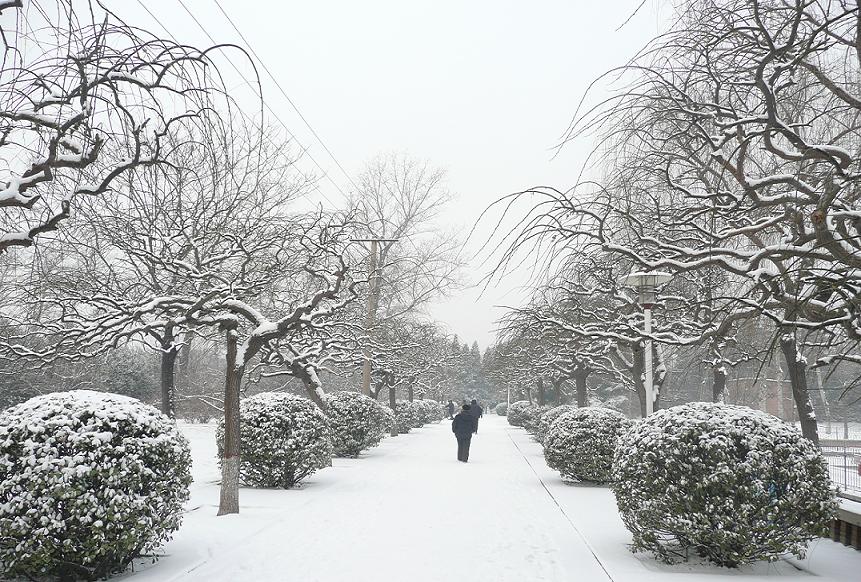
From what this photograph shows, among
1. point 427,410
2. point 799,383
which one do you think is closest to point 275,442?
point 799,383

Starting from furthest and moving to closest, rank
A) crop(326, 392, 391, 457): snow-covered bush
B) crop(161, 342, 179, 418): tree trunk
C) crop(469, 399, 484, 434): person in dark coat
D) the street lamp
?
1. crop(469, 399, 484, 434): person in dark coat
2. crop(326, 392, 391, 457): snow-covered bush
3. crop(161, 342, 179, 418): tree trunk
4. the street lamp

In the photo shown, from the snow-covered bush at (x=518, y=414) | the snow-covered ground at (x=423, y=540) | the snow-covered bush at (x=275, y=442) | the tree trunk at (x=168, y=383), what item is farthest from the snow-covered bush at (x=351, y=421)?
the snow-covered bush at (x=518, y=414)

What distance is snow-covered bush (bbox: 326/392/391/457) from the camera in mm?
18844

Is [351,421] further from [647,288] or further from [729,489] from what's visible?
[729,489]

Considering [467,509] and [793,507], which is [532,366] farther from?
[793,507]

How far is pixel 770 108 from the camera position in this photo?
183 inches

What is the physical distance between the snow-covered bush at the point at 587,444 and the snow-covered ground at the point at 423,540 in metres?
0.38

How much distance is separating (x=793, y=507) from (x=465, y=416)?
512 inches

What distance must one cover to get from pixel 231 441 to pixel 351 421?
9.48m

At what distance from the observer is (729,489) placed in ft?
20.5

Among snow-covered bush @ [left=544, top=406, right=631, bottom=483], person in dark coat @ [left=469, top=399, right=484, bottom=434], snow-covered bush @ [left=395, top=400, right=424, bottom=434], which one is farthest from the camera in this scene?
snow-covered bush @ [left=395, top=400, right=424, bottom=434]

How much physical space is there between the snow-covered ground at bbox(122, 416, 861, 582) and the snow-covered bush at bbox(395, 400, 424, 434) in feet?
62.7

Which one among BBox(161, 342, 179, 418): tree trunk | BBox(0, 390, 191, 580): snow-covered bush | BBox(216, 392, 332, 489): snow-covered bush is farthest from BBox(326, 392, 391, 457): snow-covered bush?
BBox(0, 390, 191, 580): snow-covered bush

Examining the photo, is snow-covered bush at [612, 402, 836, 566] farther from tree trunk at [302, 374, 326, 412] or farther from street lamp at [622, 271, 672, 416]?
tree trunk at [302, 374, 326, 412]
